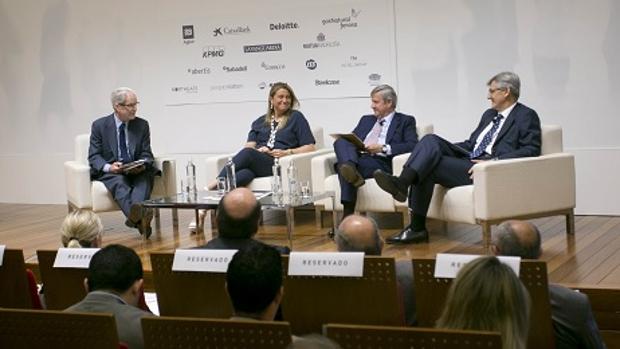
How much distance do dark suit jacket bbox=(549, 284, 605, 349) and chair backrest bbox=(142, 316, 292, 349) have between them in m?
1.23

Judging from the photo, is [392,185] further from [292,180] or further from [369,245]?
[369,245]

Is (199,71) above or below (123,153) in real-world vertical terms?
above

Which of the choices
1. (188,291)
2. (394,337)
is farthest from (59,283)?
(394,337)

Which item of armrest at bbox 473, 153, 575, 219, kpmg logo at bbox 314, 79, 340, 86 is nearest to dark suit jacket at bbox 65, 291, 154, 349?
armrest at bbox 473, 153, 575, 219

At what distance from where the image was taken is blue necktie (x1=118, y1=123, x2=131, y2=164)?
7977 millimetres

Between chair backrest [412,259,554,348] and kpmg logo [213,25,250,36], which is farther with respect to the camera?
kpmg logo [213,25,250,36]

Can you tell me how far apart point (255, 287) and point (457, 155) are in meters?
4.40

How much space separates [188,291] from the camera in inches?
152

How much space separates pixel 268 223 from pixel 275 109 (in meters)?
0.98

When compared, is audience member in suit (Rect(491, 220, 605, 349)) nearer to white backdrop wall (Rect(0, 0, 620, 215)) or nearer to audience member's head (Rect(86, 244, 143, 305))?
audience member's head (Rect(86, 244, 143, 305))

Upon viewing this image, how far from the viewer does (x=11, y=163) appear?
10680 millimetres

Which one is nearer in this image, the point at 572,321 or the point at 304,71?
the point at 572,321

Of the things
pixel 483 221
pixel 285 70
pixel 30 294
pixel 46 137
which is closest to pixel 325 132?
pixel 285 70

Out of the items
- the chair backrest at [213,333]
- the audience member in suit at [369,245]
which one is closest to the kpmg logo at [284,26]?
the audience member in suit at [369,245]
